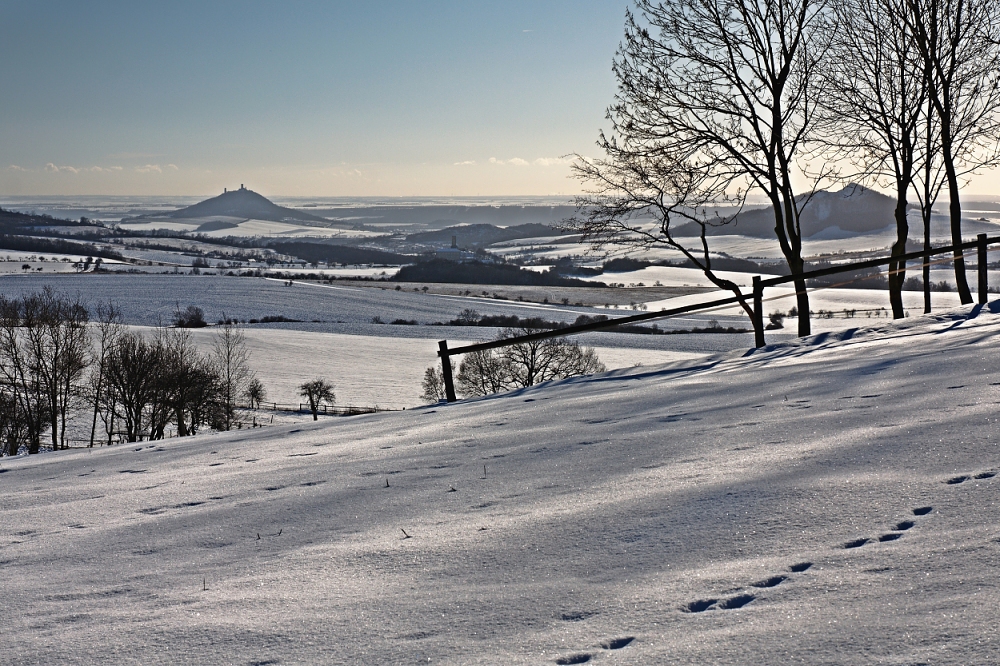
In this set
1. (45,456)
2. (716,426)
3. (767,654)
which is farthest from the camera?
(45,456)

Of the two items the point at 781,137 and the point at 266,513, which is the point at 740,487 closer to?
the point at 266,513

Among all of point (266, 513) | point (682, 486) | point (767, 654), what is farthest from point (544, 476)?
point (767, 654)

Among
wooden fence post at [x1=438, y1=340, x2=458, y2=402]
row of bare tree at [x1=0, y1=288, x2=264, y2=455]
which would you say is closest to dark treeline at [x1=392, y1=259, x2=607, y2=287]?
row of bare tree at [x1=0, y1=288, x2=264, y2=455]

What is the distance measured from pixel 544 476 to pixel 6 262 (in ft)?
435

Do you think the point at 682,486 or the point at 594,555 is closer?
the point at 594,555

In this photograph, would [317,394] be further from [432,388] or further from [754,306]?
[754,306]

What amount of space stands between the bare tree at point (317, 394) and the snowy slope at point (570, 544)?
3855 cm

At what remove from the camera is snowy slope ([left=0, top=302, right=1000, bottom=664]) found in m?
2.89

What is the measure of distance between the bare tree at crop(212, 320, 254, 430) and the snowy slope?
1444 inches

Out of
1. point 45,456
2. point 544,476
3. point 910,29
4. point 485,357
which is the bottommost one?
point 485,357

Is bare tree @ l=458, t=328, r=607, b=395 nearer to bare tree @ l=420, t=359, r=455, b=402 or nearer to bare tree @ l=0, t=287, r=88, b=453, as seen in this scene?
bare tree @ l=420, t=359, r=455, b=402

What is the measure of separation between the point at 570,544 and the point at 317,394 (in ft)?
144

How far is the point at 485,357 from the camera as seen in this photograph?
51.0 meters

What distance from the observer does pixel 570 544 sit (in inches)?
155
